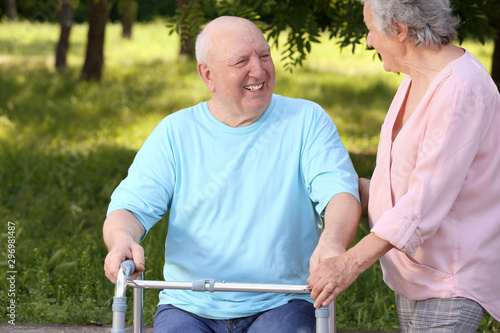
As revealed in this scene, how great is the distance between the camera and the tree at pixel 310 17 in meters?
4.47

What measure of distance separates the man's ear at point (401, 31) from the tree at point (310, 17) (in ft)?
6.69

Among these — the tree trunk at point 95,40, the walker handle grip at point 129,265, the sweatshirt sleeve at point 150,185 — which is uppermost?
the tree trunk at point 95,40

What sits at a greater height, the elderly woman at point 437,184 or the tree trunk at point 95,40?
the tree trunk at point 95,40

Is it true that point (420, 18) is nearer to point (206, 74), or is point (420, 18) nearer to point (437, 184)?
point (437, 184)

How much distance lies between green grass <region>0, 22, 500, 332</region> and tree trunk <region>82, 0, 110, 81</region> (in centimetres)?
29

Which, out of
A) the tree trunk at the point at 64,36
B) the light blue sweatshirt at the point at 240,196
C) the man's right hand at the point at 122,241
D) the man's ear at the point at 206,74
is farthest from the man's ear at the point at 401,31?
the tree trunk at the point at 64,36

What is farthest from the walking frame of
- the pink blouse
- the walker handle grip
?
the pink blouse

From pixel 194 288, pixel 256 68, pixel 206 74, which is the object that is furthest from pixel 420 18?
pixel 194 288

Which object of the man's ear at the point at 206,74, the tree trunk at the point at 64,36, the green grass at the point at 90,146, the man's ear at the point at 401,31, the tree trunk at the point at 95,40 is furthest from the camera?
the tree trunk at the point at 64,36

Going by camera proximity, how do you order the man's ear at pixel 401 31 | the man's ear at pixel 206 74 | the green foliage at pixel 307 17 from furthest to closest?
the green foliage at pixel 307 17, the man's ear at pixel 206 74, the man's ear at pixel 401 31

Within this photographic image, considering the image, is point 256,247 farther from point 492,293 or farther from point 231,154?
point 492,293

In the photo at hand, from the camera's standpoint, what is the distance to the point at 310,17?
5020 mm

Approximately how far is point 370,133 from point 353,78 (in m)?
4.47

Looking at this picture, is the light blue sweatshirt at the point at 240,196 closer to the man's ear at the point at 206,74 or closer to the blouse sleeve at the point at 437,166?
the man's ear at the point at 206,74
